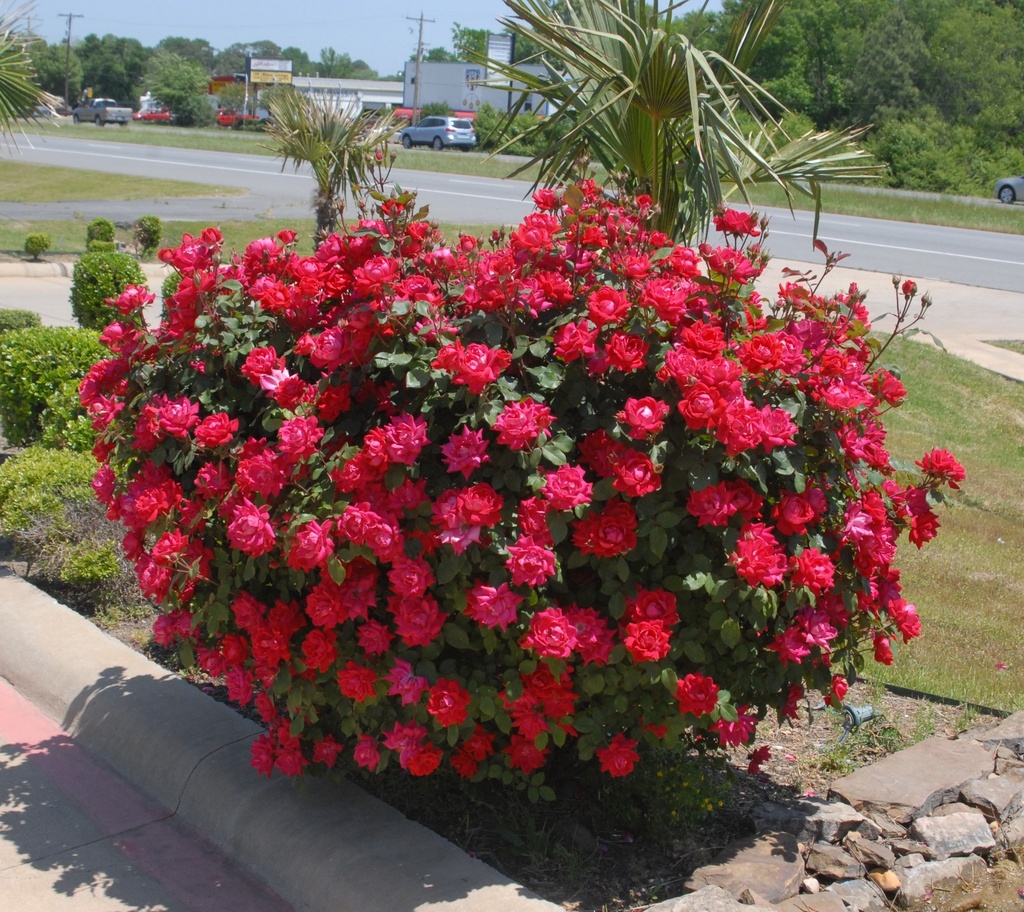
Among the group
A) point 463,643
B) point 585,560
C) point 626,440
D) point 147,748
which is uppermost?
point 626,440

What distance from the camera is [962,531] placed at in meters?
6.63

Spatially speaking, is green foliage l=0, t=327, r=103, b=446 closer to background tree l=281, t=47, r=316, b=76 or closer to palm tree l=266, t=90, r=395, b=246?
palm tree l=266, t=90, r=395, b=246

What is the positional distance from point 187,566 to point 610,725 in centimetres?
121

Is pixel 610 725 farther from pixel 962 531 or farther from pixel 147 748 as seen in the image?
pixel 962 531

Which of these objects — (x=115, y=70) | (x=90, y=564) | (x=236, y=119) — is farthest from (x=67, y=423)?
(x=115, y=70)

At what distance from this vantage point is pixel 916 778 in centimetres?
353

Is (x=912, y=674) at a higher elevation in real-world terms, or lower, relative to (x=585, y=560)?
lower

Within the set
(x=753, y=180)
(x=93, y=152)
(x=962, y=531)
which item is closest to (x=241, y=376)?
(x=753, y=180)

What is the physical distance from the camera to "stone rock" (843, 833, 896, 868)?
10.4 ft

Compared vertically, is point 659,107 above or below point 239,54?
below

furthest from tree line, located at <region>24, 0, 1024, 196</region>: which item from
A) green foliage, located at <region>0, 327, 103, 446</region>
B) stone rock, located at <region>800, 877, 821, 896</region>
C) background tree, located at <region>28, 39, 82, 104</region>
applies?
background tree, located at <region>28, 39, 82, 104</region>

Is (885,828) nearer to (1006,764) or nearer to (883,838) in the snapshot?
(883,838)

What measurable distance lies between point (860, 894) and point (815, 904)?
0.19 m

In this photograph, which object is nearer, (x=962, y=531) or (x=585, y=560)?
(x=585, y=560)
